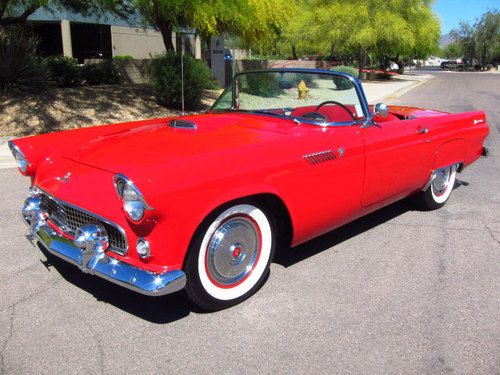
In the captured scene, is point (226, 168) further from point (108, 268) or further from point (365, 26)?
point (365, 26)

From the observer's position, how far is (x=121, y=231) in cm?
256

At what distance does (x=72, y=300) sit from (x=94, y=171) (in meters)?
0.89

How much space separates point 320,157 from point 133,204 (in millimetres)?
1377

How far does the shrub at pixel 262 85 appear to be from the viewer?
4105mm

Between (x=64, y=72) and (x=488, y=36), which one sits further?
(x=488, y=36)

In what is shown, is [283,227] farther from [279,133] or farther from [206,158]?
[206,158]

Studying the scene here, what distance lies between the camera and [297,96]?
407 centimetres

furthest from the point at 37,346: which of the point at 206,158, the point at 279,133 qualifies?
the point at 279,133

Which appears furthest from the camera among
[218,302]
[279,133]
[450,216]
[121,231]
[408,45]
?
[408,45]

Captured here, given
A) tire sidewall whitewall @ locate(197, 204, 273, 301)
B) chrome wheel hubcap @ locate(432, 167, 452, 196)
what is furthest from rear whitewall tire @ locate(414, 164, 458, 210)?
tire sidewall whitewall @ locate(197, 204, 273, 301)

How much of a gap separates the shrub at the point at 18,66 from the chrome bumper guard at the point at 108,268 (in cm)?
943

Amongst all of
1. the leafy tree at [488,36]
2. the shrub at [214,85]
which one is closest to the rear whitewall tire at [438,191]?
the shrub at [214,85]

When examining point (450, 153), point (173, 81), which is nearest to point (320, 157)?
point (450, 153)

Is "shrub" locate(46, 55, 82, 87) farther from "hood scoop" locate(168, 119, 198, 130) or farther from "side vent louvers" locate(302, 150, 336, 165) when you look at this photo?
"side vent louvers" locate(302, 150, 336, 165)
